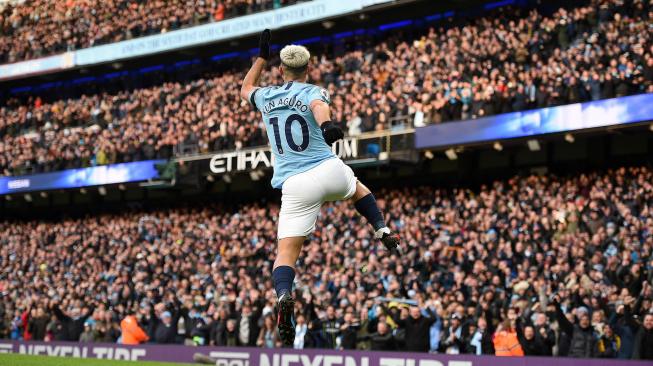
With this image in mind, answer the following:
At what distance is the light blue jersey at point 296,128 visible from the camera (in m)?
7.79

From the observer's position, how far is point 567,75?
24.4 m

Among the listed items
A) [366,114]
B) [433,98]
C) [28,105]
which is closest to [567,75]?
[433,98]

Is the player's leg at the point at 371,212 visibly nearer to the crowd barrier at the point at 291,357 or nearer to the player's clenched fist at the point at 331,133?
the player's clenched fist at the point at 331,133

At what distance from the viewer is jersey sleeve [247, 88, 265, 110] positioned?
26.6 feet

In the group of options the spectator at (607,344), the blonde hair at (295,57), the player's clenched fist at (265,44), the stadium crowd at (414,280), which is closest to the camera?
the blonde hair at (295,57)

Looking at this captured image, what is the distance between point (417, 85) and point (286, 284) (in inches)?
829

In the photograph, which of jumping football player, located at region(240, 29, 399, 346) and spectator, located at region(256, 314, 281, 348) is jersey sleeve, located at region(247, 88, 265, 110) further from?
spectator, located at region(256, 314, 281, 348)

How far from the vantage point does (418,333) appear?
61.9 ft

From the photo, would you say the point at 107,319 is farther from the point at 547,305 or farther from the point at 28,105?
the point at 28,105

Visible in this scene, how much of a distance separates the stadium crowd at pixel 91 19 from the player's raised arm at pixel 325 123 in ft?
95.0

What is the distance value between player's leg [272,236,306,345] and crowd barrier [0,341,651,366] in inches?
286

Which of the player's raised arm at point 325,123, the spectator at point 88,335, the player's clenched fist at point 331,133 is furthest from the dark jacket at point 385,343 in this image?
the player's clenched fist at point 331,133

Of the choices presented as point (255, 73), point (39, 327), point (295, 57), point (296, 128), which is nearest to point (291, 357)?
point (255, 73)

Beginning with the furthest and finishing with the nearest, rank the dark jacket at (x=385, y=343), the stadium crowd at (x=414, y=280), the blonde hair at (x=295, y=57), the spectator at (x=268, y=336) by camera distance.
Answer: the spectator at (x=268, y=336)
the dark jacket at (x=385, y=343)
the stadium crowd at (x=414, y=280)
the blonde hair at (x=295, y=57)
